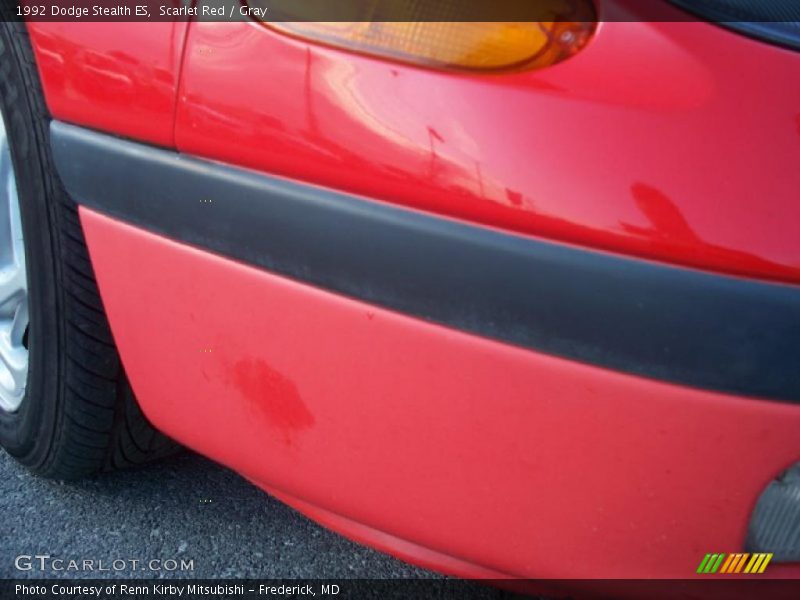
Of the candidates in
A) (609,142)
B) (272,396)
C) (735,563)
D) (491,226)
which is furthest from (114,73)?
(735,563)

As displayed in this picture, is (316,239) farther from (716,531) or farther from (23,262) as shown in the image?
(23,262)

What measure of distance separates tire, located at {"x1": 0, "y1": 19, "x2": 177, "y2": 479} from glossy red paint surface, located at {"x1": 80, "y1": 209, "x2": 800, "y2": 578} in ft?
0.54

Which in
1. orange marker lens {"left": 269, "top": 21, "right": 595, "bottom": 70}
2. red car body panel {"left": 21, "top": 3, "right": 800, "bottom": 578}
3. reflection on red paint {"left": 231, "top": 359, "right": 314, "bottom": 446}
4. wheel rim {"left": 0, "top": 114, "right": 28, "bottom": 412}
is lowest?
wheel rim {"left": 0, "top": 114, "right": 28, "bottom": 412}

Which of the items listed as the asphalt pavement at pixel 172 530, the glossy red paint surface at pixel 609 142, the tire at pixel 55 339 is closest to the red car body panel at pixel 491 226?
the glossy red paint surface at pixel 609 142

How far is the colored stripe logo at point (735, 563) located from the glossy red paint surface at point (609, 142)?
0.37m

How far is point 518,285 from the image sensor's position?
106cm

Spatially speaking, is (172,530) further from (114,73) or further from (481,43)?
(481,43)

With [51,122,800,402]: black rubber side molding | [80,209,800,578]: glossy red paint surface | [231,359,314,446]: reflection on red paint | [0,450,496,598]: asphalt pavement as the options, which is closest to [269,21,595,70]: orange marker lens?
[51,122,800,402]: black rubber side molding

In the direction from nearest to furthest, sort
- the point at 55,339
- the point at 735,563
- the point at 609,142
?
the point at 609,142 → the point at 735,563 → the point at 55,339

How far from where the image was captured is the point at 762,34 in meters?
1.05

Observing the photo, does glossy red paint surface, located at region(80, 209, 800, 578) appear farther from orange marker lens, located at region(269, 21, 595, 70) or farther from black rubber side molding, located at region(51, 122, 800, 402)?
orange marker lens, located at region(269, 21, 595, 70)

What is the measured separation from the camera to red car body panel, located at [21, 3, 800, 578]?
3.28ft

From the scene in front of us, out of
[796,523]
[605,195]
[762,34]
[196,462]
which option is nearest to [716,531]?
[796,523]

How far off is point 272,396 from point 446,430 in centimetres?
29
